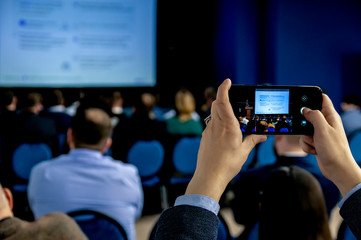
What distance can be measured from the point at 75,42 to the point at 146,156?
143 inches

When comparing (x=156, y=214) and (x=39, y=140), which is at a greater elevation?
(x=39, y=140)

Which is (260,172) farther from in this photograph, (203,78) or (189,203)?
(203,78)

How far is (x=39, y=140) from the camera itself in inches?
125

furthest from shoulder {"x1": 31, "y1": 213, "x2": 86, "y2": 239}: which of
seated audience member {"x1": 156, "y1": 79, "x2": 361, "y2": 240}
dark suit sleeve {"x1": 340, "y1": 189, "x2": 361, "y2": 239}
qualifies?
dark suit sleeve {"x1": 340, "y1": 189, "x2": 361, "y2": 239}

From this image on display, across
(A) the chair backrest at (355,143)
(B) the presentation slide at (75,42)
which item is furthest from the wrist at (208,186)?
(B) the presentation slide at (75,42)

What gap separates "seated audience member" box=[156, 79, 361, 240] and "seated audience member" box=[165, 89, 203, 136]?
10.4 ft

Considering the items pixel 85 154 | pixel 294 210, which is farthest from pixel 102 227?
pixel 294 210

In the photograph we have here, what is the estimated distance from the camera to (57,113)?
436 centimetres

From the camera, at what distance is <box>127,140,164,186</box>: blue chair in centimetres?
321

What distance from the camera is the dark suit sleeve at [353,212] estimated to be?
0.57 m

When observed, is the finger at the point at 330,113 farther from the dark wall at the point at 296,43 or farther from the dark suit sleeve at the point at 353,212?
the dark wall at the point at 296,43

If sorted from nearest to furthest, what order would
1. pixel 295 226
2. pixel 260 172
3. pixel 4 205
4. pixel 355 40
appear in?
pixel 4 205
pixel 295 226
pixel 260 172
pixel 355 40

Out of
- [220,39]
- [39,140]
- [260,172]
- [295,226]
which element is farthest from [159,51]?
[295,226]

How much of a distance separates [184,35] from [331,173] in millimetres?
6948
